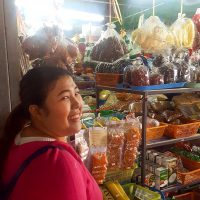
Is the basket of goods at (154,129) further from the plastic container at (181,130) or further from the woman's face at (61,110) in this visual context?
the woman's face at (61,110)

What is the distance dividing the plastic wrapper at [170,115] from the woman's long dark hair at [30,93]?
160cm

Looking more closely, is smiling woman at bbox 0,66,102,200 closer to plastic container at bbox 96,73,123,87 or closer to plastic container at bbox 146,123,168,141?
plastic container at bbox 146,123,168,141

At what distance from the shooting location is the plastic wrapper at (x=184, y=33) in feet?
7.97

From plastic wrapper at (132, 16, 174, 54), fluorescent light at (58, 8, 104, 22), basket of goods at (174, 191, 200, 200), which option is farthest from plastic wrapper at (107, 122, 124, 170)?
fluorescent light at (58, 8, 104, 22)

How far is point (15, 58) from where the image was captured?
1.38m

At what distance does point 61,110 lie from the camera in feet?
3.34

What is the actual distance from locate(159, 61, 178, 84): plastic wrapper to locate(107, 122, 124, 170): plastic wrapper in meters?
0.68

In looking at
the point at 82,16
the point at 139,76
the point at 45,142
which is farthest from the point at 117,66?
the point at 82,16

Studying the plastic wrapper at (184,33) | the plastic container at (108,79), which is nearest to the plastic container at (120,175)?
the plastic container at (108,79)

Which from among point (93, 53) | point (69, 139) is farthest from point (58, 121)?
point (93, 53)

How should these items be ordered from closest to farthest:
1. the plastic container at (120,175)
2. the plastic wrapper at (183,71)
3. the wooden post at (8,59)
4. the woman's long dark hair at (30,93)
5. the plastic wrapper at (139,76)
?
1. the woman's long dark hair at (30,93)
2. the wooden post at (8,59)
3. the plastic container at (120,175)
4. the plastic wrapper at (139,76)
5. the plastic wrapper at (183,71)

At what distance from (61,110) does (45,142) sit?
14 cm

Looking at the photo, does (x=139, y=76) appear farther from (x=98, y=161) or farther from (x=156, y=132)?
(x=98, y=161)

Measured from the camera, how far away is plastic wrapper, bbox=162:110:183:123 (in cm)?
244
